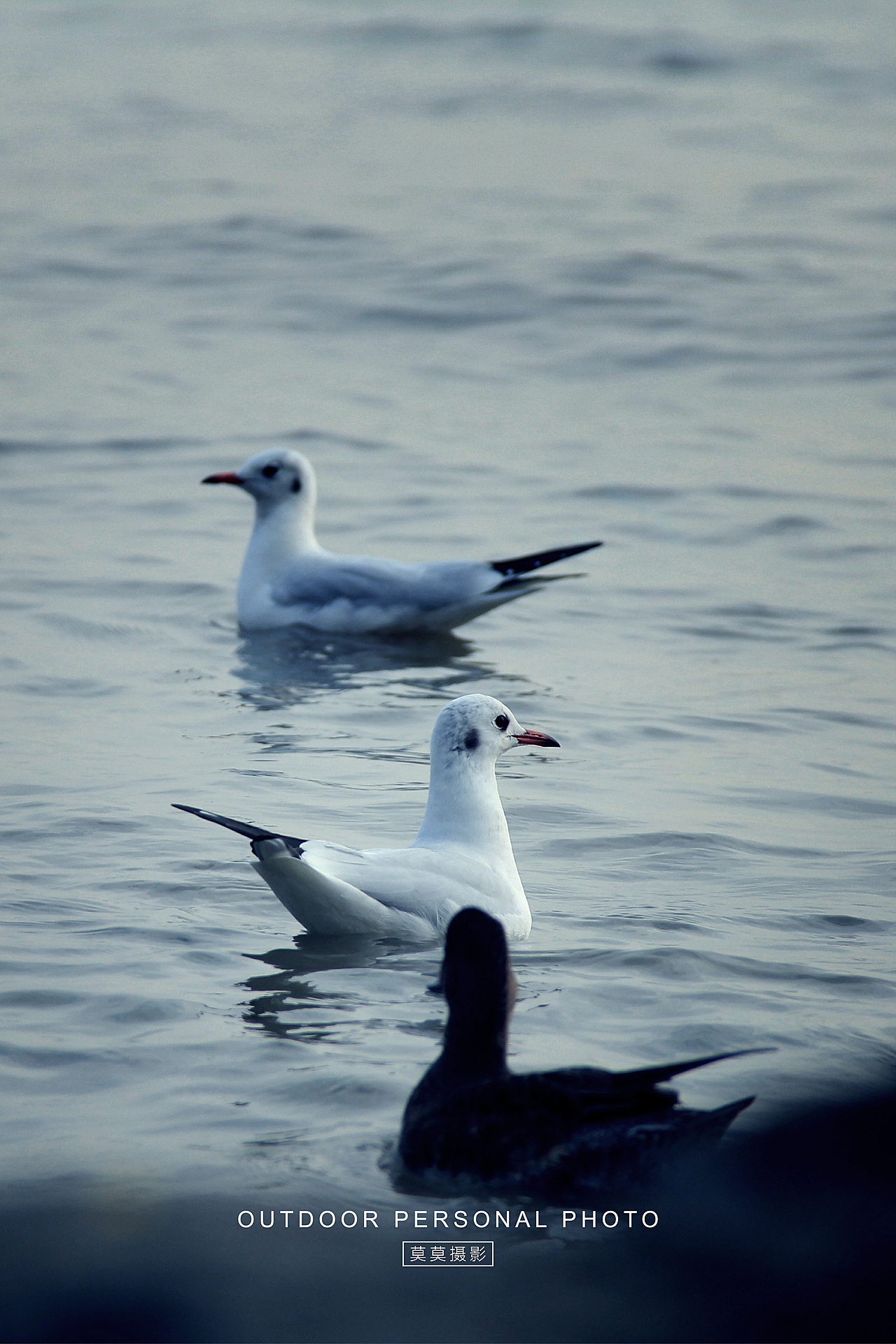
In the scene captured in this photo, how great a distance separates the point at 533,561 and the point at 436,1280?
6660 millimetres

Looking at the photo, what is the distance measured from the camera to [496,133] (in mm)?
24016

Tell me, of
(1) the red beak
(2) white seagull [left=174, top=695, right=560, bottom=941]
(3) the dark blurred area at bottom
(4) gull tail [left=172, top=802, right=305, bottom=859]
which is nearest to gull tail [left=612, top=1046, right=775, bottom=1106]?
(3) the dark blurred area at bottom

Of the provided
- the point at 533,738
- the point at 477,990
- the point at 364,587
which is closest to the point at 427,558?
the point at 364,587

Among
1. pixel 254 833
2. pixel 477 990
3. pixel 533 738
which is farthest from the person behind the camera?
pixel 533 738

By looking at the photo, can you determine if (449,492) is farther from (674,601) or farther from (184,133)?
(184,133)

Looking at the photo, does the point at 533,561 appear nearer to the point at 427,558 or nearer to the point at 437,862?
the point at 427,558

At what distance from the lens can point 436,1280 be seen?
389 cm

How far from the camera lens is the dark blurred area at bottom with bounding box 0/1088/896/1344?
12.5 ft

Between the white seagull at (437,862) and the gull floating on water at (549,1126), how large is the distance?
1.22 m

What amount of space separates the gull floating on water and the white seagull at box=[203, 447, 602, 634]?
20.0ft

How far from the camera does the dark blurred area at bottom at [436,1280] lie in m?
3.81

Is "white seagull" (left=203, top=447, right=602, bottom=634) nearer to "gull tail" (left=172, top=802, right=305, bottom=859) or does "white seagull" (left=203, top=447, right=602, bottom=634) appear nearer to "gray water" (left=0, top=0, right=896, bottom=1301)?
"gray water" (left=0, top=0, right=896, bottom=1301)

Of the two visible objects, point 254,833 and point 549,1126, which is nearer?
point 549,1126

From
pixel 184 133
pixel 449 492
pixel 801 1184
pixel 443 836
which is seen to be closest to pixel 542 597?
pixel 449 492
